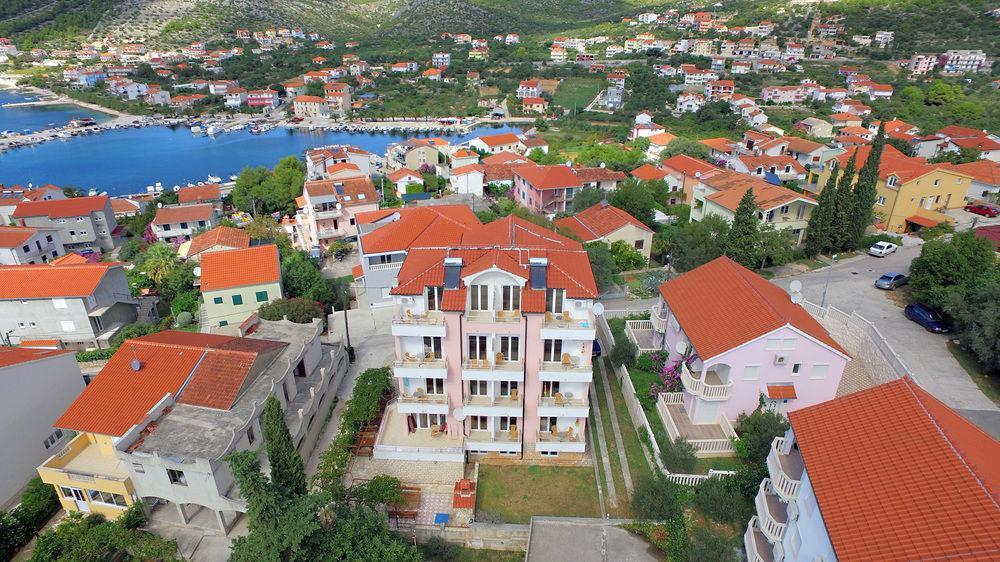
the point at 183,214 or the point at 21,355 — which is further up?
the point at 21,355

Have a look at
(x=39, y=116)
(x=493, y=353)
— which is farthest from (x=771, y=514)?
(x=39, y=116)

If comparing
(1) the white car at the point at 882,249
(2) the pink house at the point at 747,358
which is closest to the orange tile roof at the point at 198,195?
(2) the pink house at the point at 747,358

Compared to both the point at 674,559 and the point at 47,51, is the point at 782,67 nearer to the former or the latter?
the point at 674,559

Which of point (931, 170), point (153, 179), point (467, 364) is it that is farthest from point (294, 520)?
point (153, 179)

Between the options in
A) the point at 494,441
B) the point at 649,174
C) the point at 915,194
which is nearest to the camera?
the point at 494,441

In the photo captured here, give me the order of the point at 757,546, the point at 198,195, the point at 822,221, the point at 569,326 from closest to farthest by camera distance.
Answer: the point at 757,546 → the point at 569,326 → the point at 822,221 → the point at 198,195

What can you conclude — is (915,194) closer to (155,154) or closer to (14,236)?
(14,236)
